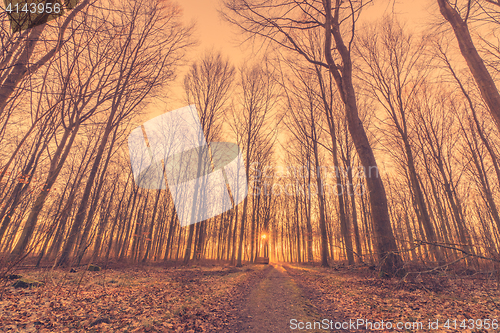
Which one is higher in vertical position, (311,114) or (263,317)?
(311,114)

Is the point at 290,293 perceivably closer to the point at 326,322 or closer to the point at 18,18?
the point at 326,322

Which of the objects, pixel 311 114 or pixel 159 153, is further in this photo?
pixel 159 153

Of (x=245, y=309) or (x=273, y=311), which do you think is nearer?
(x=273, y=311)

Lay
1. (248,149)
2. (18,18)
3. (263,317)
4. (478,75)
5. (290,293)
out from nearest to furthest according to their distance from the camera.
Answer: (18,18) < (263,317) < (478,75) < (290,293) < (248,149)

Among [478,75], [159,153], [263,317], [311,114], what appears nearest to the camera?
[263,317]

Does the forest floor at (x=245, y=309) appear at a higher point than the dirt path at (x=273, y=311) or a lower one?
higher

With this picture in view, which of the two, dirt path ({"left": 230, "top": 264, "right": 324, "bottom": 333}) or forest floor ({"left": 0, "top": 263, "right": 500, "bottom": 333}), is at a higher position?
forest floor ({"left": 0, "top": 263, "right": 500, "bottom": 333})

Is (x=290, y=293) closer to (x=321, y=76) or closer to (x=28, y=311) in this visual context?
(x=28, y=311)

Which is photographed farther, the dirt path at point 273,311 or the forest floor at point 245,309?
the dirt path at point 273,311

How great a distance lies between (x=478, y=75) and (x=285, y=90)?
9.52 meters

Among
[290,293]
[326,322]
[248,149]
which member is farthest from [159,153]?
[326,322]

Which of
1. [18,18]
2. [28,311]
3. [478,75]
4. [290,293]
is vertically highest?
[478,75]

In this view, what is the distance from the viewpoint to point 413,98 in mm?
12930

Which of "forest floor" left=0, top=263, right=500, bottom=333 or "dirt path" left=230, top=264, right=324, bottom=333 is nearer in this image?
"forest floor" left=0, top=263, right=500, bottom=333
